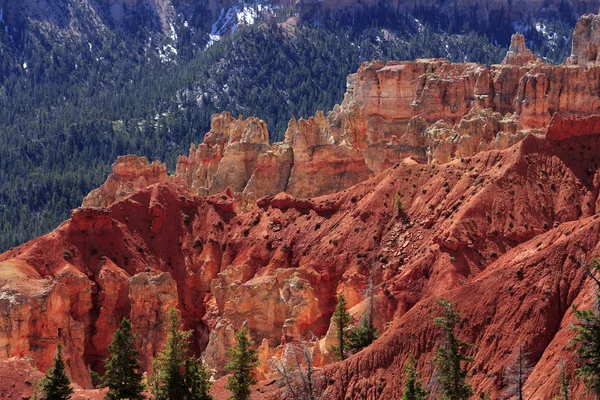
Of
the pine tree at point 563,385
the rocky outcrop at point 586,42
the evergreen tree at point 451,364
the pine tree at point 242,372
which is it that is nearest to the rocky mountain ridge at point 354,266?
the pine tree at point 563,385

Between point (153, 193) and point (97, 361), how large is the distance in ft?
52.6

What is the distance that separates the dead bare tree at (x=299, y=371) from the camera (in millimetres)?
49844

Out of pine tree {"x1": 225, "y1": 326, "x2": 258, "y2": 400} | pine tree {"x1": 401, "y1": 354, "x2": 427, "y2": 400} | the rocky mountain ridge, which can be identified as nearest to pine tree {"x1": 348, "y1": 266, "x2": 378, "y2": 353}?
the rocky mountain ridge

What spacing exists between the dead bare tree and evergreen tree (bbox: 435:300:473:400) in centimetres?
560

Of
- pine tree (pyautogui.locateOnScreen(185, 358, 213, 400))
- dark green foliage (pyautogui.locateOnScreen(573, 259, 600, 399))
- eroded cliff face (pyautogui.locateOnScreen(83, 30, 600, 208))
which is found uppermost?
eroded cliff face (pyautogui.locateOnScreen(83, 30, 600, 208))

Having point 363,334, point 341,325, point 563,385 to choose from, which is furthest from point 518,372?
point 341,325

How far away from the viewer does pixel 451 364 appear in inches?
2071

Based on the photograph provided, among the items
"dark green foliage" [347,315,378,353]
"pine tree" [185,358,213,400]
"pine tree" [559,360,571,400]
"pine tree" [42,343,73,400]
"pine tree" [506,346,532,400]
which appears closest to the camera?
"pine tree" [559,360,571,400]

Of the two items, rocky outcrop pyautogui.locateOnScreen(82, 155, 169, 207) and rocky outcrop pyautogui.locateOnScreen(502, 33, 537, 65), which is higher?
rocky outcrop pyautogui.locateOnScreen(502, 33, 537, 65)

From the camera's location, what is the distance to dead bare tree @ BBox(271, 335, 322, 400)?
1962 inches

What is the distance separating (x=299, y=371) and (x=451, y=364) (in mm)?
6913

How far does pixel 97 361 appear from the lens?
7531 centimetres

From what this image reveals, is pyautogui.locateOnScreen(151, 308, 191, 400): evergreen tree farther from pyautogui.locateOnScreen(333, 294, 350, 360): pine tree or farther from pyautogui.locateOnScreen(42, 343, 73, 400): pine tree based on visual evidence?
pyautogui.locateOnScreen(333, 294, 350, 360): pine tree

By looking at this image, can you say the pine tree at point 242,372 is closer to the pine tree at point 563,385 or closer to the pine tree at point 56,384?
the pine tree at point 56,384
